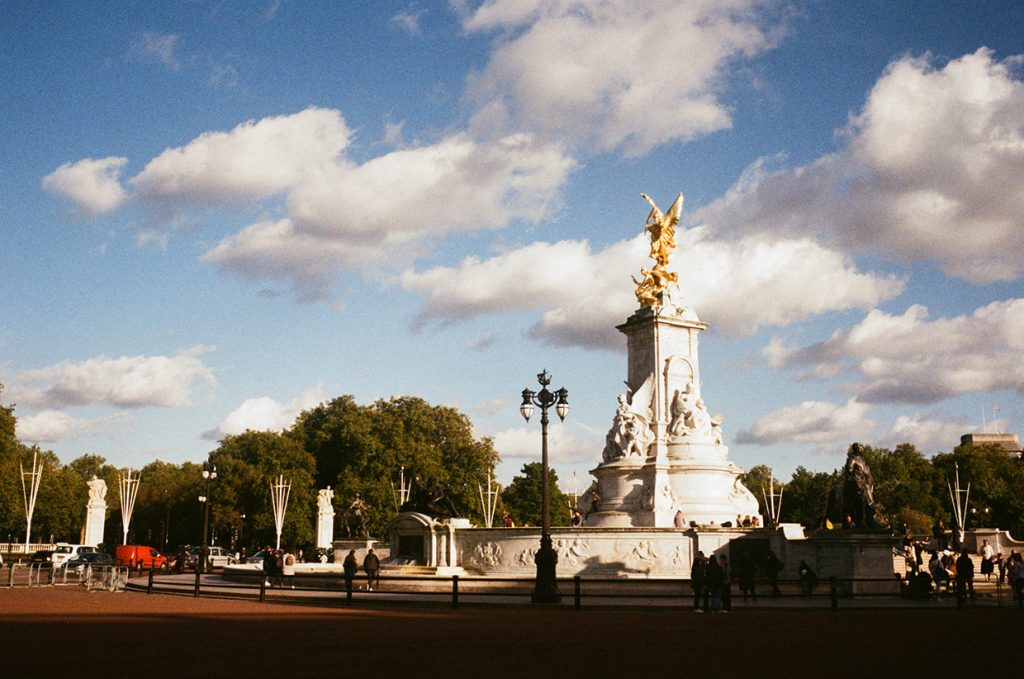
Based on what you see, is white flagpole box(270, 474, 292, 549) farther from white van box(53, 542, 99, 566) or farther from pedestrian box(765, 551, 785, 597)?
pedestrian box(765, 551, 785, 597)

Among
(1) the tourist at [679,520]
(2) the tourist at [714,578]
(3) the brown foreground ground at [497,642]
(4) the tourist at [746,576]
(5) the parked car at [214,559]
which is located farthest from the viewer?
(5) the parked car at [214,559]

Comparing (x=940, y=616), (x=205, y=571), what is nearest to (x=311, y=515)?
(x=205, y=571)

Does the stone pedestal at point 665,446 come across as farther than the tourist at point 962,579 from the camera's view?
Yes

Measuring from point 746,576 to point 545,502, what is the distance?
256 inches

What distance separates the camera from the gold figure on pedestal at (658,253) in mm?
46062

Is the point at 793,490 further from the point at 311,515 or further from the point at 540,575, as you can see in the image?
the point at 540,575

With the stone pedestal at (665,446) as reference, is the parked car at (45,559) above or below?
below

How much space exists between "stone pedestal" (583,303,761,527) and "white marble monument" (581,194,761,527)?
4 centimetres

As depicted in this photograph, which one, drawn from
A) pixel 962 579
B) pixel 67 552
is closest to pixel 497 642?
pixel 962 579

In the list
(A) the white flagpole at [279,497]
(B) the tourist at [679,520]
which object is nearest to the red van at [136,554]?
(A) the white flagpole at [279,497]

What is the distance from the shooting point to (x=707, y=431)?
42.3 m

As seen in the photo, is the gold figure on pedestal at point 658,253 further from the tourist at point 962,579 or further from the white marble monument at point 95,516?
the white marble monument at point 95,516

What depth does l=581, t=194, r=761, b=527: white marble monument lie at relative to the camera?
40.2m

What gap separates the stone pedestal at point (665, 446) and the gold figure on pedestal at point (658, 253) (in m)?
1.20
